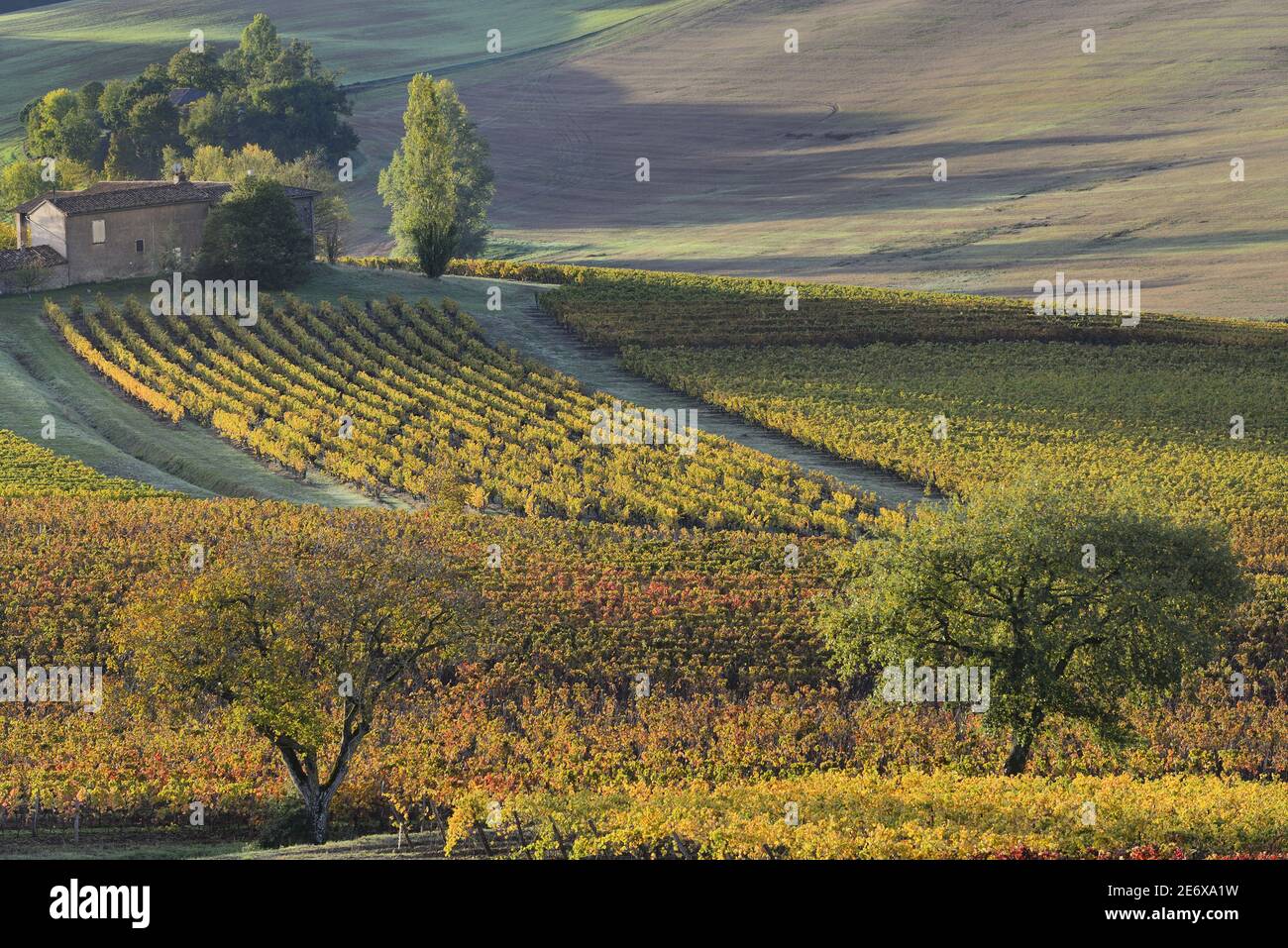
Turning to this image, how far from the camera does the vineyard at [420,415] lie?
57.8 meters

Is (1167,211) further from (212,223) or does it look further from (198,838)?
(198,838)

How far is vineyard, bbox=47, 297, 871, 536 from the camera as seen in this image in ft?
190

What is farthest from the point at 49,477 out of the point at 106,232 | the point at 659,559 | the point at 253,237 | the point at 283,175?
the point at 283,175

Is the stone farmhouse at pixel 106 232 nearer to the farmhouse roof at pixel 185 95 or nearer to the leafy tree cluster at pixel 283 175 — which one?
the leafy tree cluster at pixel 283 175

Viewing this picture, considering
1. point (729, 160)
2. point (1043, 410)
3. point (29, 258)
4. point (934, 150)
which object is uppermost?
point (729, 160)

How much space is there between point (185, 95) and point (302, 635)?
376 ft

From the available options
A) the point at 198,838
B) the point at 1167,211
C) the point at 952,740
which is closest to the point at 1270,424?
the point at 952,740

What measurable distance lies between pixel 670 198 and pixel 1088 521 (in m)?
132

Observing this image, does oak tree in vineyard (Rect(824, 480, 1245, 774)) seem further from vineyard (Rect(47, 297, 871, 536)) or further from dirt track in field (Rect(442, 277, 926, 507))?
dirt track in field (Rect(442, 277, 926, 507))

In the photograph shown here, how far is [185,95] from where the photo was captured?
13762cm

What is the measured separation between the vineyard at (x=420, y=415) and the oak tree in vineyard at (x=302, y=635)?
2260 centimetres

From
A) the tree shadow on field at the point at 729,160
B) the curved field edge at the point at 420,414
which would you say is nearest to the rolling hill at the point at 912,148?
the tree shadow on field at the point at 729,160

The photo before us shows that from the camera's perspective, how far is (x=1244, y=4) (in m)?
189

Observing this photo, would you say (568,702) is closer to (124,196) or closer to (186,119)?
(124,196)
